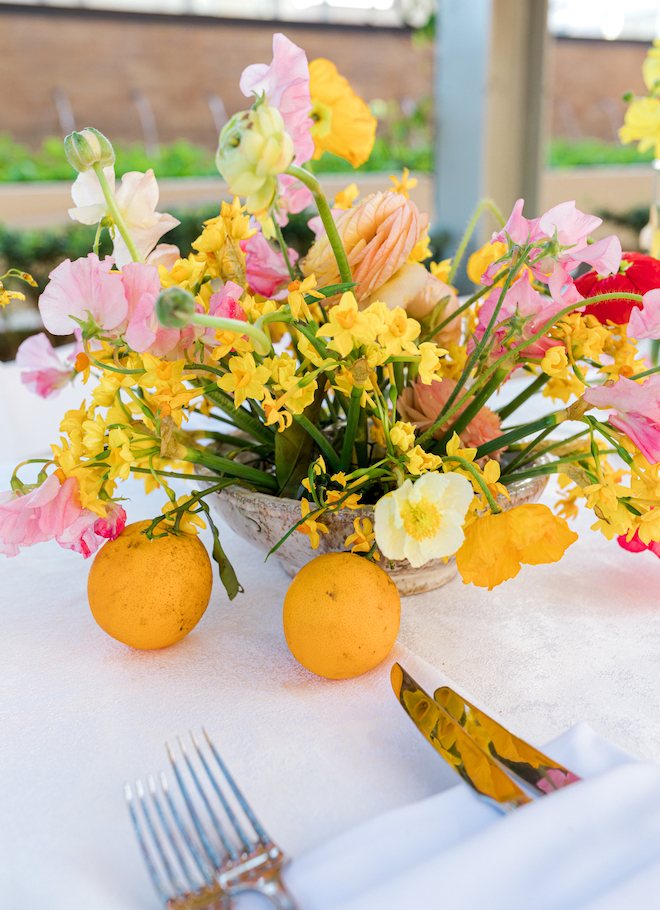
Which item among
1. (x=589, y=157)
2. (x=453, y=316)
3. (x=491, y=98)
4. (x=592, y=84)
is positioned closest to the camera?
(x=453, y=316)

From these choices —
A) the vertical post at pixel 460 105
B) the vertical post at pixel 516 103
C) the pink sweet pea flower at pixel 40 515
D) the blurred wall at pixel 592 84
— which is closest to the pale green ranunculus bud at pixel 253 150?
the pink sweet pea flower at pixel 40 515

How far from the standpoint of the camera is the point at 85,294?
38cm

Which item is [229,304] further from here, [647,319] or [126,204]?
[647,319]

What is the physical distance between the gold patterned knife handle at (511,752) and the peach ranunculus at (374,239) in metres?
0.24

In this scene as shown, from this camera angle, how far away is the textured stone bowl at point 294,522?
0.43 metres

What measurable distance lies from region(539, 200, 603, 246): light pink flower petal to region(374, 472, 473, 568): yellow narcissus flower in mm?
151

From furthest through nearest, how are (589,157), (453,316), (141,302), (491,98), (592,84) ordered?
(592,84)
(589,157)
(491,98)
(453,316)
(141,302)

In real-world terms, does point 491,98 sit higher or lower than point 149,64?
lower

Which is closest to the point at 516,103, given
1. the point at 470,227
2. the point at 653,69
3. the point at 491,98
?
the point at 491,98

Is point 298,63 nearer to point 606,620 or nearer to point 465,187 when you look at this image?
point 606,620

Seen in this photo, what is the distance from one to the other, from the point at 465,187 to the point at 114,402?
3156 mm

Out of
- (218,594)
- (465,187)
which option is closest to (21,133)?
(465,187)

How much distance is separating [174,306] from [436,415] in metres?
0.23

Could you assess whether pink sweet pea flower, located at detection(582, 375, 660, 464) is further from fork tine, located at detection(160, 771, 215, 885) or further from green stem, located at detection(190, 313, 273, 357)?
fork tine, located at detection(160, 771, 215, 885)
